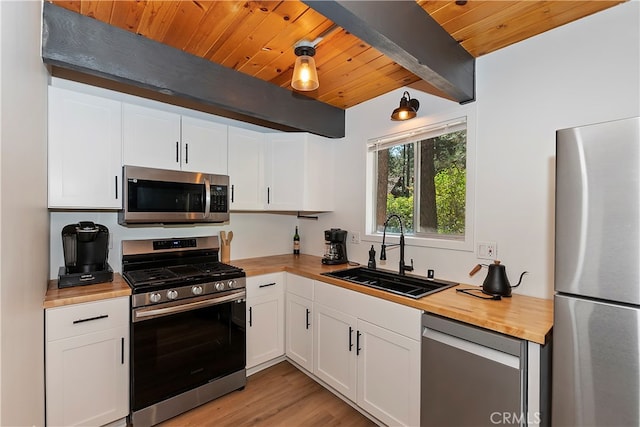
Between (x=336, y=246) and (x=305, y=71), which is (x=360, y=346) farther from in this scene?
(x=305, y=71)

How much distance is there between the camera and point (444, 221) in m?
2.23

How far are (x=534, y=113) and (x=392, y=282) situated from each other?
1430 mm

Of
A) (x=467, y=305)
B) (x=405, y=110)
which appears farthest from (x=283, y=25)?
(x=467, y=305)

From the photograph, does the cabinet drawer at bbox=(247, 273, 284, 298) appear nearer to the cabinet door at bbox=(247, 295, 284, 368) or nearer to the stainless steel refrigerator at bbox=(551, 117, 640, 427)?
the cabinet door at bbox=(247, 295, 284, 368)

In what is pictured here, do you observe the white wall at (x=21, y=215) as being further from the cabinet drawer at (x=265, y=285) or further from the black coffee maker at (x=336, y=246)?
the black coffee maker at (x=336, y=246)

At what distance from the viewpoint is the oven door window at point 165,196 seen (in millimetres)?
2008

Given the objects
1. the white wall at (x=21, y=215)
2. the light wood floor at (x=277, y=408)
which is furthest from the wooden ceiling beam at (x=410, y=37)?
the light wood floor at (x=277, y=408)

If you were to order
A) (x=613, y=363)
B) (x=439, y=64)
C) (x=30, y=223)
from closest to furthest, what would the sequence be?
(x=613, y=363) < (x=30, y=223) < (x=439, y=64)

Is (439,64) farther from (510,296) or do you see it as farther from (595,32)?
(510,296)

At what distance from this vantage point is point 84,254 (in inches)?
75.0

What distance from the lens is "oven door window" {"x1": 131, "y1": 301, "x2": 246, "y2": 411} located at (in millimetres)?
1830

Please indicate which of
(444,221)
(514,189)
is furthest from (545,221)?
(444,221)

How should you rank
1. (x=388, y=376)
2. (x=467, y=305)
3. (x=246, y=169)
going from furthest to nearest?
1. (x=246, y=169)
2. (x=388, y=376)
3. (x=467, y=305)

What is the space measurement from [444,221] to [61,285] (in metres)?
2.61
